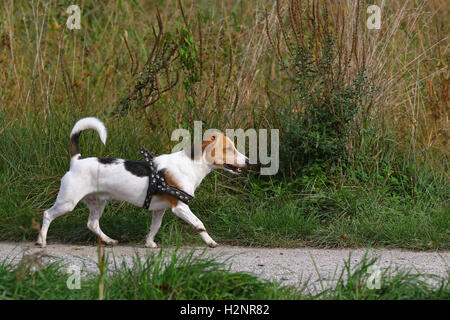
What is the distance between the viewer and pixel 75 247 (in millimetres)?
5207

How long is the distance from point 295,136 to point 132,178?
175 cm

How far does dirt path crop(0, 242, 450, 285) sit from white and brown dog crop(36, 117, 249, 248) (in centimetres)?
21

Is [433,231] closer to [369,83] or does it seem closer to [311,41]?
[369,83]

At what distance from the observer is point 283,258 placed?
15.8ft

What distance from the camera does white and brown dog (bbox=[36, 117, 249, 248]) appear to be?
4.97 metres

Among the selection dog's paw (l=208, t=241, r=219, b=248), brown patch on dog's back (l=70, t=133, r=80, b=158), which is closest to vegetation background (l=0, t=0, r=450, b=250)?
dog's paw (l=208, t=241, r=219, b=248)

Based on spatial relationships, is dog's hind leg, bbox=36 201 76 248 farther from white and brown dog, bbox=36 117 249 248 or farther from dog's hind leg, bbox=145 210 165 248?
dog's hind leg, bbox=145 210 165 248

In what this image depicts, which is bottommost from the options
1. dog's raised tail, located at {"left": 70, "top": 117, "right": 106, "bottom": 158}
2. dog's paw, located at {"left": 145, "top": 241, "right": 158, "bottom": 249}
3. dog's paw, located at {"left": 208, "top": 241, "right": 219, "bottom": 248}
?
dog's paw, located at {"left": 145, "top": 241, "right": 158, "bottom": 249}

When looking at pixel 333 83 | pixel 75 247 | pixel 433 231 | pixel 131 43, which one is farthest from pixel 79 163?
pixel 131 43

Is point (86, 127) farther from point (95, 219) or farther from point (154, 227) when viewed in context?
point (154, 227)

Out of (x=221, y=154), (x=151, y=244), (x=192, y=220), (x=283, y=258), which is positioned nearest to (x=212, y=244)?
(x=192, y=220)

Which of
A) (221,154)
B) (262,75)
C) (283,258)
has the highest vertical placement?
(262,75)

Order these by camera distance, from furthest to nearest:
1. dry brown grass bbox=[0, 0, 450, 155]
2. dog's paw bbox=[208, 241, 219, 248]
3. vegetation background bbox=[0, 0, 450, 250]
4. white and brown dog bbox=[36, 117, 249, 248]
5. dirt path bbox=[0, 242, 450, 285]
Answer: dry brown grass bbox=[0, 0, 450, 155] → vegetation background bbox=[0, 0, 450, 250] → dog's paw bbox=[208, 241, 219, 248] → white and brown dog bbox=[36, 117, 249, 248] → dirt path bbox=[0, 242, 450, 285]
